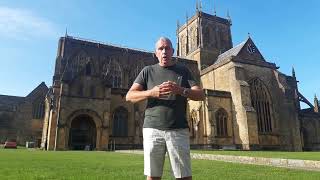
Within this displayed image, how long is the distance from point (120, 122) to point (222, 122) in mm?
12175

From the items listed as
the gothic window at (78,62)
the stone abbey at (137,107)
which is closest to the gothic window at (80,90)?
the stone abbey at (137,107)

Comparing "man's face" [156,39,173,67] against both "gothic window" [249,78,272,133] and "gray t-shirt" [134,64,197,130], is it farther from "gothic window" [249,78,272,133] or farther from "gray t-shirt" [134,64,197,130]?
"gothic window" [249,78,272,133]

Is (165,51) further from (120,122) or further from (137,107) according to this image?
(137,107)

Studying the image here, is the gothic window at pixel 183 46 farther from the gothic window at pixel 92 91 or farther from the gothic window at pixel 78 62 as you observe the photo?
the gothic window at pixel 92 91

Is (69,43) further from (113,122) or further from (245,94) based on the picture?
(245,94)

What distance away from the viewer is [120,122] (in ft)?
106

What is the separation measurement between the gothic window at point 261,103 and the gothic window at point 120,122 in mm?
16375

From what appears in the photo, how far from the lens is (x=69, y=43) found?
36.8 meters

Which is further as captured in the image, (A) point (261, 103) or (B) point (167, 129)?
(A) point (261, 103)

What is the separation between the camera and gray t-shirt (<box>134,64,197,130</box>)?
303 centimetres

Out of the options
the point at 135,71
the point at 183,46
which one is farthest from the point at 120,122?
the point at 183,46

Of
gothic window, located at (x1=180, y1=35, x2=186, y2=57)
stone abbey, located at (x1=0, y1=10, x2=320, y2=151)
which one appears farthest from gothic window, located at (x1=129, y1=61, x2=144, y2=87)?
gothic window, located at (x1=180, y1=35, x2=186, y2=57)

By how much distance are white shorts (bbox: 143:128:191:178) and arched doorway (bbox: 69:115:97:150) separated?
27.1 metres

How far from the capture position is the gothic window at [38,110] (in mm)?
45966
